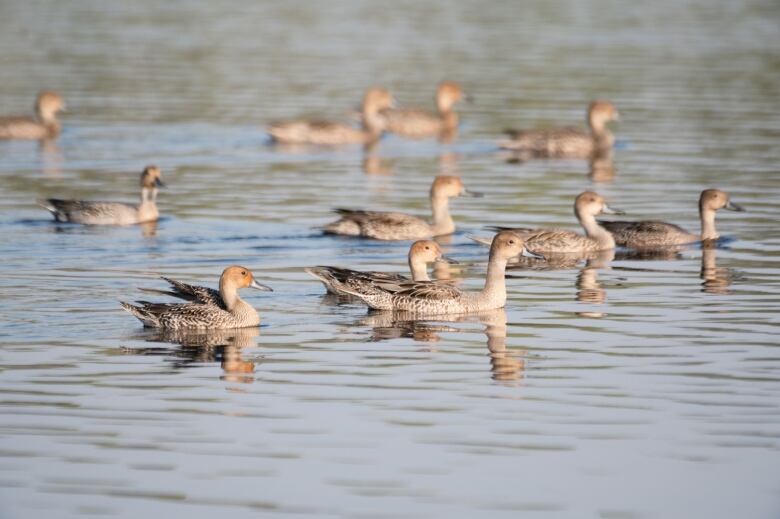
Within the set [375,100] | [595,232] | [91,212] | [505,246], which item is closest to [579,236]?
[595,232]

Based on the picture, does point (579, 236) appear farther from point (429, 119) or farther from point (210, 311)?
point (429, 119)

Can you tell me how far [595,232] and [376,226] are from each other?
2.76 m

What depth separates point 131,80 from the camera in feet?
119

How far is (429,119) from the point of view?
106ft

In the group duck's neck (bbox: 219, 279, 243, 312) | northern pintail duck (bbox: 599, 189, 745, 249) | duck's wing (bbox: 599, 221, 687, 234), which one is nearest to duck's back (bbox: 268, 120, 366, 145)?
northern pintail duck (bbox: 599, 189, 745, 249)

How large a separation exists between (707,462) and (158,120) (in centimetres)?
2210

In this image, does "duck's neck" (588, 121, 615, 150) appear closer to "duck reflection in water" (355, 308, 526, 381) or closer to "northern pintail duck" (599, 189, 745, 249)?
"northern pintail duck" (599, 189, 745, 249)

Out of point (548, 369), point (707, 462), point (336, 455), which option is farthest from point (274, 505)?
point (548, 369)

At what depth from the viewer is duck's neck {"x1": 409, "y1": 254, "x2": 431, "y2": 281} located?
1700 centimetres

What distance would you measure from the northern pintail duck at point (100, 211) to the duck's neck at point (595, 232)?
19.3ft

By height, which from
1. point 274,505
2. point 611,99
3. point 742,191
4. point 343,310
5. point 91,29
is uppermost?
point 91,29

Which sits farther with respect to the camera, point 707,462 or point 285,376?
point 285,376

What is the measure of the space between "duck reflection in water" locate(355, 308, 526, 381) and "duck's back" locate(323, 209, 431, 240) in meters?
4.53

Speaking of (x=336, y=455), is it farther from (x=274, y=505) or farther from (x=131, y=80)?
(x=131, y=80)
